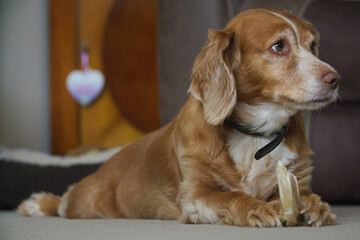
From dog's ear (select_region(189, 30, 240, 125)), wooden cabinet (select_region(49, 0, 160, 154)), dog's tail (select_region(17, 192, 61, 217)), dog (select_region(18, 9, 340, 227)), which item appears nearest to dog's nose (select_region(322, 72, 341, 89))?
dog (select_region(18, 9, 340, 227))

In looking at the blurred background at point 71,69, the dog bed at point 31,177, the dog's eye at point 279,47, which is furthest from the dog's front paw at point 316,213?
the blurred background at point 71,69

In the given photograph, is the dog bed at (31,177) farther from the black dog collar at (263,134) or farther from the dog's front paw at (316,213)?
the dog's front paw at (316,213)

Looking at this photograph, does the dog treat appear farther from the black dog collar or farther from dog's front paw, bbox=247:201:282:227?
the black dog collar

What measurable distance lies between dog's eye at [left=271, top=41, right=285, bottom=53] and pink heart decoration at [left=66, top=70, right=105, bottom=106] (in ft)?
9.68

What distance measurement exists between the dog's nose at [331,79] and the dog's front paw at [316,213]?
1.22 ft

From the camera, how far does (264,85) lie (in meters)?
1.89

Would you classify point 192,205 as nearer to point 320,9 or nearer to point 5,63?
point 320,9

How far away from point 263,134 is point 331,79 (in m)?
0.32

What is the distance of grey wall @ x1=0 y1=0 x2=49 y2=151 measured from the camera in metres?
4.62

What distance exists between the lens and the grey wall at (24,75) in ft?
15.2

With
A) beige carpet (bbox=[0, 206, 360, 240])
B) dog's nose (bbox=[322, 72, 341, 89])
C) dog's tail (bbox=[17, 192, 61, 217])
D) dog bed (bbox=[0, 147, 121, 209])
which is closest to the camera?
beige carpet (bbox=[0, 206, 360, 240])

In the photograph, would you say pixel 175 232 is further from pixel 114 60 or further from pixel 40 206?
pixel 114 60

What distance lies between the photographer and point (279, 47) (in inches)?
75.2

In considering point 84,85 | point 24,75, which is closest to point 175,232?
point 84,85
